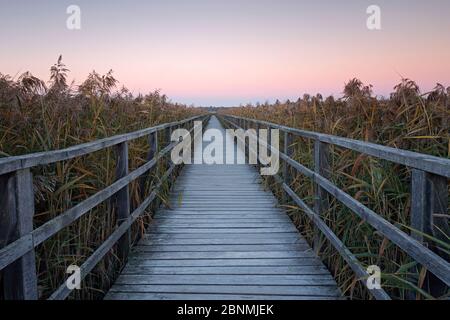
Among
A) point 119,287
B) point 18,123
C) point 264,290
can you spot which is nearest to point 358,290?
point 264,290

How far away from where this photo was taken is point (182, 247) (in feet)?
14.0

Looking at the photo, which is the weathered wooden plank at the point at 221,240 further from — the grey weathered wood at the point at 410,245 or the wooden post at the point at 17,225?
the wooden post at the point at 17,225

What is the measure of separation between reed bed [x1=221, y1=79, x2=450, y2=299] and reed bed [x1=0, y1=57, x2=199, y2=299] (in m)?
1.94

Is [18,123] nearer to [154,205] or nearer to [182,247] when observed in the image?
[182,247]

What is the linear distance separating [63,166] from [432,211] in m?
2.33

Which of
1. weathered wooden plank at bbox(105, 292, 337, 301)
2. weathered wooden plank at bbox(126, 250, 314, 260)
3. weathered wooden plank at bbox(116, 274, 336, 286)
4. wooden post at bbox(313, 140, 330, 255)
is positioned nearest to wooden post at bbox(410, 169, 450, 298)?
weathered wooden plank at bbox(105, 292, 337, 301)

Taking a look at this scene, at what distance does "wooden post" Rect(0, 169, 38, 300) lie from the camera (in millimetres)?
1847

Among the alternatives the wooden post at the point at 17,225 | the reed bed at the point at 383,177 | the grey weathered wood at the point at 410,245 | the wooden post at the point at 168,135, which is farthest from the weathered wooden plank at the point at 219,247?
the wooden post at the point at 168,135

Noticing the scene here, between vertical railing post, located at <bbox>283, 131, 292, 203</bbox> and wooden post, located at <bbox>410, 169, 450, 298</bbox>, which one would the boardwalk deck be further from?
wooden post, located at <bbox>410, 169, 450, 298</bbox>

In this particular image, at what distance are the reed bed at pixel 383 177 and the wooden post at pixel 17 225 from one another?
1.89m

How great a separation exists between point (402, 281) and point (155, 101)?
6.61 m

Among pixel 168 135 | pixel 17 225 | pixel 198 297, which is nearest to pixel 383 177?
pixel 198 297

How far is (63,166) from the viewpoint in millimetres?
2875
